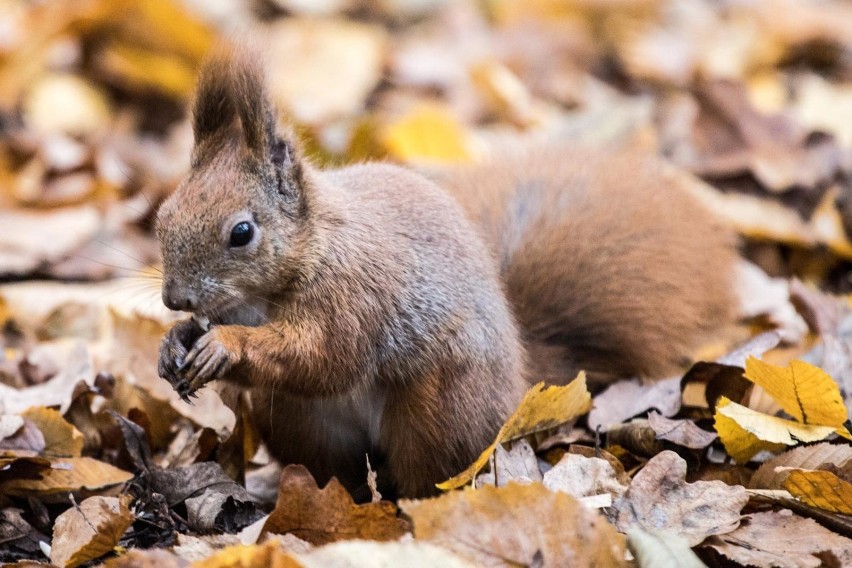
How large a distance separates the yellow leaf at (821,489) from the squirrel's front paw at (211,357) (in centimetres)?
90

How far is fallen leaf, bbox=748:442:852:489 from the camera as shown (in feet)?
5.70

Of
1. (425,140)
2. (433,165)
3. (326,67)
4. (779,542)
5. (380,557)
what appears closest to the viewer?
(380,557)

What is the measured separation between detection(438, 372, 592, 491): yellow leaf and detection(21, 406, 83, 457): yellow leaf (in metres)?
0.71

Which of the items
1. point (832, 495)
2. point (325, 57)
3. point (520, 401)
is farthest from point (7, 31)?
point (832, 495)

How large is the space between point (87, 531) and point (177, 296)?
0.39 m

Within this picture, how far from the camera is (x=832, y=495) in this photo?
163 cm

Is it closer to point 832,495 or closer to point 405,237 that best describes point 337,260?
point 405,237

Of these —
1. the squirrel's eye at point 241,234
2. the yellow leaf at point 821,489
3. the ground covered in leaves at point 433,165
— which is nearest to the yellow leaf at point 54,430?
the ground covered in leaves at point 433,165

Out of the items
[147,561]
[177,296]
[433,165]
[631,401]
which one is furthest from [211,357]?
[433,165]

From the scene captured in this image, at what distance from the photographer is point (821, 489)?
5.35 ft

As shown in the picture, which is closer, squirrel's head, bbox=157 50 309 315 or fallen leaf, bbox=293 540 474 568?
fallen leaf, bbox=293 540 474 568

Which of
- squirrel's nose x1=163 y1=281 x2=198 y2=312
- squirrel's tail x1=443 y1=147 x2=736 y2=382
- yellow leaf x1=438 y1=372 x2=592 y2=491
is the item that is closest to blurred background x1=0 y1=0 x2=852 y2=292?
squirrel's tail x1=443 y1=147 x2=736 y2=382

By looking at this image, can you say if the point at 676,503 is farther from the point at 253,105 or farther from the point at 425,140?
the point at 425,140

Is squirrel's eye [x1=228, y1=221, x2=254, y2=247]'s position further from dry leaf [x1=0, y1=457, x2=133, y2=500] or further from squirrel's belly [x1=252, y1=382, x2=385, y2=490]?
dry leaf [x1=0, y1=457, x2=133, y2=500]
